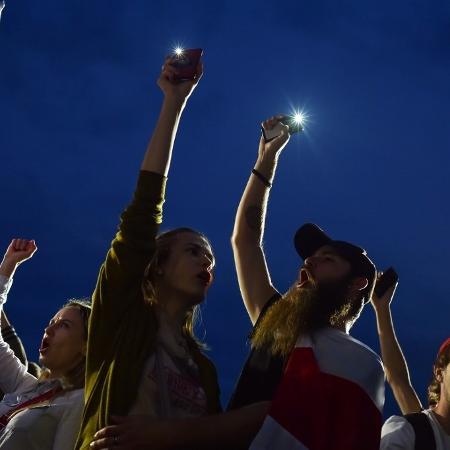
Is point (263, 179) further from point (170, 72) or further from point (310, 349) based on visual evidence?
point (310, 349)

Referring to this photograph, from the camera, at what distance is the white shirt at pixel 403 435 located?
349cm

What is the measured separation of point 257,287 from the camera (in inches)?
137

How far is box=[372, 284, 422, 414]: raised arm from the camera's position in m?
Answer: 4.32

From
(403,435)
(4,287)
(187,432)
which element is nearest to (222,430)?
(187,432)

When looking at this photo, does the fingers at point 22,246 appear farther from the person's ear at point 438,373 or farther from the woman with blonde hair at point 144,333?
the person's ear at point 438,373

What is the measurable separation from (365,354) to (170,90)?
1.51m

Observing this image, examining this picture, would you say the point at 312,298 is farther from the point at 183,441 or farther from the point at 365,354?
the point at 183,441

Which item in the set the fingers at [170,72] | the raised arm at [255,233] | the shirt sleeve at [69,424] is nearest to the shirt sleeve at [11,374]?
the shirt sleeve at [69,424]

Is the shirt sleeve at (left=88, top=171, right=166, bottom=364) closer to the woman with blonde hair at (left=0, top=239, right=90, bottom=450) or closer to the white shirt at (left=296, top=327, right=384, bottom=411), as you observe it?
the white shirt at (left=296, top=327, right=384, bottom=411)

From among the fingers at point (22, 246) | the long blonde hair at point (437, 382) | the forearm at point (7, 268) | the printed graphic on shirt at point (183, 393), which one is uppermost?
the fingers at point (22, 246)

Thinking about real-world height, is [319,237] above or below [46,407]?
above

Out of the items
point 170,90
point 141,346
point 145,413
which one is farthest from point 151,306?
point 170,90

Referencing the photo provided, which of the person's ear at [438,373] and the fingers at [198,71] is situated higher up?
the fingers at [198,71]

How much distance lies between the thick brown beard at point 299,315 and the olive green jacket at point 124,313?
46 centimetres
